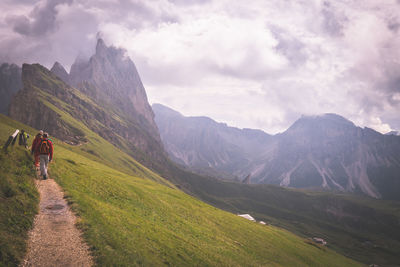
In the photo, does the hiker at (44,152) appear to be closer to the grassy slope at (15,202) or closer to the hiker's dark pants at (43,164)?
the hiker's dark pants at (43,164)

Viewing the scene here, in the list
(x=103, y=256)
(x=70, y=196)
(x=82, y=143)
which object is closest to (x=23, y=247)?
(x=103, y=256)

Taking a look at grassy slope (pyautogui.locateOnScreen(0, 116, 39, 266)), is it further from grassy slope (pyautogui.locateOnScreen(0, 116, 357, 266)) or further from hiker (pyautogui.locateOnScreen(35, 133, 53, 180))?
grassy slope (pyautogui.locateOnScreen(0, 116, 357, 266))

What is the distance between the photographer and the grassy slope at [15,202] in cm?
1152

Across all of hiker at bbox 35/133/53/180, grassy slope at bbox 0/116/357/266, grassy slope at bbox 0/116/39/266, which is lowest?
grassy slope at bbox 0/116/357/266

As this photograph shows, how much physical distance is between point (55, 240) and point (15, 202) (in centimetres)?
419

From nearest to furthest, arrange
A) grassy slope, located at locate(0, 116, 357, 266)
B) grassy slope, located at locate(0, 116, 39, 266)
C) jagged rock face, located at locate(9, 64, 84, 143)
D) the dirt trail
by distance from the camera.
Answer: grassy slope, located at locate(0, 116, 39, 266), the dirt trail, grassy slope, located at locate(0, 116, 357, 266), jagged rock face, located at locate(9, 64, 84, 143)

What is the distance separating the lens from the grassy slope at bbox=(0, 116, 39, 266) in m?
11.5

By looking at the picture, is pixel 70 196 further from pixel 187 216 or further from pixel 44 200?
pixel 187 216

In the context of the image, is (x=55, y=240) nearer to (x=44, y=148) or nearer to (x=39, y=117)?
(x=44, y=148)

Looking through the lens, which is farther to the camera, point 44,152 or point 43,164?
point 43,164

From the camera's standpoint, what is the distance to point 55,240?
13953 millimetres

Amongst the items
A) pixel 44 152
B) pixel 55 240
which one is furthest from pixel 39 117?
pixel 55 240

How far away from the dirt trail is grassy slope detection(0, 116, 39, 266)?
512mm

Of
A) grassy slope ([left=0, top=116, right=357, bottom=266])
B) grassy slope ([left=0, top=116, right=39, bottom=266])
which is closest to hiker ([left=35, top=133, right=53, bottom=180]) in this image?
grassy slope ([left=0, top=116, right=39, bottom=266])
